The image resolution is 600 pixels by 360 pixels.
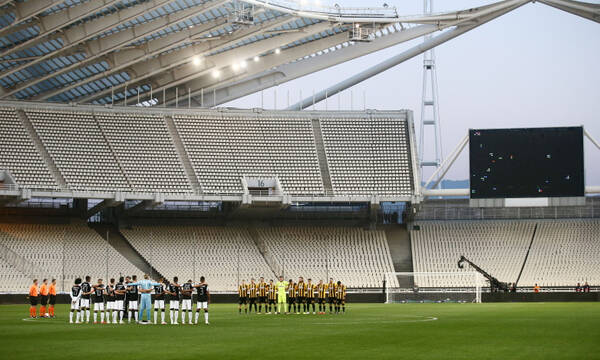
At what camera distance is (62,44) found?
55.9m

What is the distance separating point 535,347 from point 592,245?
47782mm

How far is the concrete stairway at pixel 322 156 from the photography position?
6260cm

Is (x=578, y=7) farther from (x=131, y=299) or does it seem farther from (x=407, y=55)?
(x=131, y=299)

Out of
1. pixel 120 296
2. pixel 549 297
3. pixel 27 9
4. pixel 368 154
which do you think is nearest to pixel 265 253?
pixel 368 154

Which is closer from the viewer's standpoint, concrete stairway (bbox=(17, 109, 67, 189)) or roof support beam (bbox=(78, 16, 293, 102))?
roof support beam (bbox=(78, 16, 293, 102))

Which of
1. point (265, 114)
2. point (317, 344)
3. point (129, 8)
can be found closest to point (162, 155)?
point (265, 114)

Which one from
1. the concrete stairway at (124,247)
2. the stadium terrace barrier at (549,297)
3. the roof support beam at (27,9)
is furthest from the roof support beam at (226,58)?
the stadium terrace barrier at (549,297)

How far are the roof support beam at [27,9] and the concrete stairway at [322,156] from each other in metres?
24.1

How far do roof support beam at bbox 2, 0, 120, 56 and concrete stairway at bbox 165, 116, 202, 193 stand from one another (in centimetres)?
1391

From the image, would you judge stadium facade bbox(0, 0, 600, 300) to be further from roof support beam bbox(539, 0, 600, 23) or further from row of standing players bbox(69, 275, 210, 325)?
row of standing players bbox(69, 275, 210, 325)

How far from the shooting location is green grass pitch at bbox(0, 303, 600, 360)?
53.1 feet

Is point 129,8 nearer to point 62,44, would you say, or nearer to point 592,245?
point 62,44

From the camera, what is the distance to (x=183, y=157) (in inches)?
2479

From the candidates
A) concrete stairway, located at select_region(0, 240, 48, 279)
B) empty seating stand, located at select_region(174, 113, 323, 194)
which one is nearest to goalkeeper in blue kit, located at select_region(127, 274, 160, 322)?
concrete stairway, located at select_region(0, 240, 48, 279)
